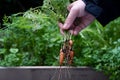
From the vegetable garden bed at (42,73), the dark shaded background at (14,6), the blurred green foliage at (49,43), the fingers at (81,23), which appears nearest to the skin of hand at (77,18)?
the fingers at (81,23)

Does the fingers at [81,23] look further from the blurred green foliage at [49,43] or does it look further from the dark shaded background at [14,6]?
the dark shaded background at [14,6]

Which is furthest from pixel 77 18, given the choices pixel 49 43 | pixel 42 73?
pixel 49 43

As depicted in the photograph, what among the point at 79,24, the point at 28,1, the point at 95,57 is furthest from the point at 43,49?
the point at 28,1

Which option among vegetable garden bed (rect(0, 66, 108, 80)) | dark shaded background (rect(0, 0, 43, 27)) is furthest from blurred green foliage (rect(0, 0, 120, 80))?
dark shaded background (rect(0, 0, 43, 27))

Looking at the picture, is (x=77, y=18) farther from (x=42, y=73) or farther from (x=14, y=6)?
(x=14, y=6)

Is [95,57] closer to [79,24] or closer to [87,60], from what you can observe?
[87,60]

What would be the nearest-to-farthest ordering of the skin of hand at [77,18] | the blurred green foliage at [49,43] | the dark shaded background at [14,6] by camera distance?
the skin of hand at [77,18], the blurred green foliage at [49,43], the dark shaded background at [14,6]
